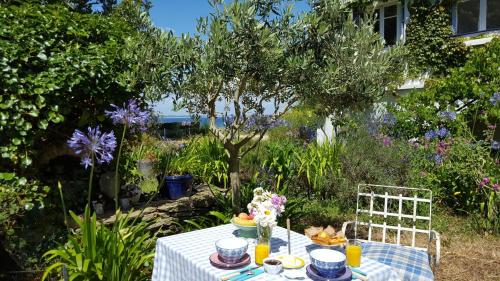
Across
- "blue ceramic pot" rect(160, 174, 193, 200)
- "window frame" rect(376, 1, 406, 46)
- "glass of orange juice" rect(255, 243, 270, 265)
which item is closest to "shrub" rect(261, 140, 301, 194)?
"blue ceramic pot" rect(160, 174, 193, 200)

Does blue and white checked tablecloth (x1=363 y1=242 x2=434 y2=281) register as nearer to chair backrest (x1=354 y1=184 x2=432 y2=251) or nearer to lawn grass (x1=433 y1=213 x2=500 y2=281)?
lawn grass (x1=433 y1=213 x2=500 y2=281)

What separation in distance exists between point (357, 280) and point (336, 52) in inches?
89.5

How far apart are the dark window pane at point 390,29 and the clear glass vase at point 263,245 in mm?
11167

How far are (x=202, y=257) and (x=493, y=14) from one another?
11.2 m

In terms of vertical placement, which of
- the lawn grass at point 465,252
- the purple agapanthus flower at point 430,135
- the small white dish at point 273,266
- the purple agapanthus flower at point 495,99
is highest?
the purple agapanthus flower at point 495,99

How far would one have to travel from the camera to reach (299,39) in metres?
3.77

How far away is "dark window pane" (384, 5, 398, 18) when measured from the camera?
1209 centimetres

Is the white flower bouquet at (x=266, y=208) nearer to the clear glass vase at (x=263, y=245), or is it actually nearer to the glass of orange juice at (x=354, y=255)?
the clear glass vase at (x=263, y=245)

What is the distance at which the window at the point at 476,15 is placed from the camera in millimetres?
10258

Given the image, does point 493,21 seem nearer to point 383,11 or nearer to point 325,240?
point 383,11

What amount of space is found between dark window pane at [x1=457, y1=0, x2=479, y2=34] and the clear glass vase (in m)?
10.7

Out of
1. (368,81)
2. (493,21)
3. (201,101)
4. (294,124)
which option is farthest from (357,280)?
(493,21)

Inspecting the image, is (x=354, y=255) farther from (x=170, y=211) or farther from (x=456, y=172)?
(x=456, y=172)

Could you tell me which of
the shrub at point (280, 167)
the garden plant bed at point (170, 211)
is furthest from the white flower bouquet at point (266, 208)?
the shrub at point (280, 167)
